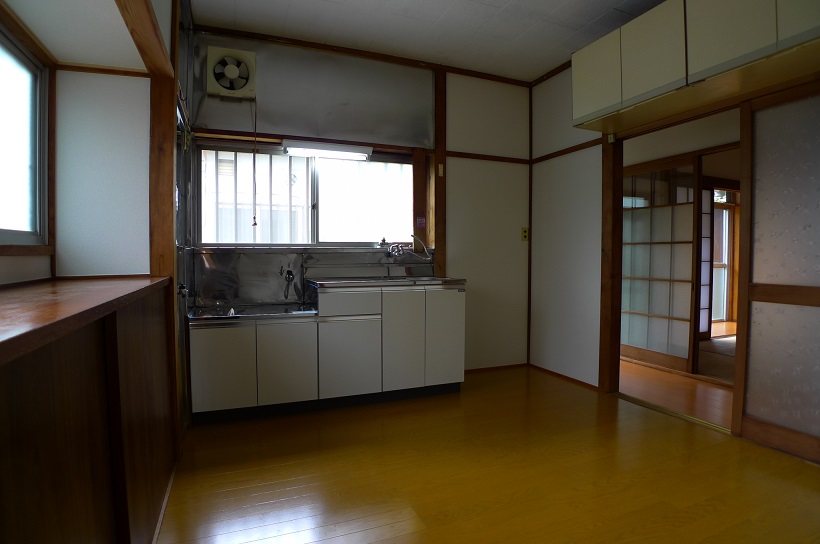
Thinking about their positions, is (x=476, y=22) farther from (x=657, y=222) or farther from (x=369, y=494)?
(x=369, y=494)

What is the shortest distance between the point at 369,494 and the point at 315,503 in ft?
0.80

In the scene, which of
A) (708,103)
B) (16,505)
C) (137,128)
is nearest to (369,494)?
(16,505)

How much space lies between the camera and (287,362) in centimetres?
281

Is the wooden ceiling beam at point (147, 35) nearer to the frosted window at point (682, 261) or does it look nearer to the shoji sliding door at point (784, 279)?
the shoji sliding door at point (784, 279)

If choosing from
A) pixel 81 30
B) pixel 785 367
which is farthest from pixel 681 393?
pixel 81 30

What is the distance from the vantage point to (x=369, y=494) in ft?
6.33

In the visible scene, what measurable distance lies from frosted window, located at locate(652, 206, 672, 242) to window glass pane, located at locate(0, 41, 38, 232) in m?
4.96

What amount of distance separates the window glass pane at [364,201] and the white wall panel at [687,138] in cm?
250

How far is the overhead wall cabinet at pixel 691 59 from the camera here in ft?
6.35

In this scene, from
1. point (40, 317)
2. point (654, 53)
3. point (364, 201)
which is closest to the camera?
point (40, 317)

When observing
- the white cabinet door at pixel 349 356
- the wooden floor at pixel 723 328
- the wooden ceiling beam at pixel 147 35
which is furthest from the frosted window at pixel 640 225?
the wooden ceiling beam at pixel 147 35

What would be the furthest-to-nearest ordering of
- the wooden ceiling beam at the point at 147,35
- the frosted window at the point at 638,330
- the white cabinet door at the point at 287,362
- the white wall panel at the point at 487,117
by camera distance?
the frosted window at the point at 638,330
the white wall panel at the point at 487,117
the white cabinet door at the point at 287,362
the wooden ceiling beam at the point at 147,35

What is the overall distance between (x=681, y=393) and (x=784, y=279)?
144 cm

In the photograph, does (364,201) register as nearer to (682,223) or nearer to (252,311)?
(252,311)
